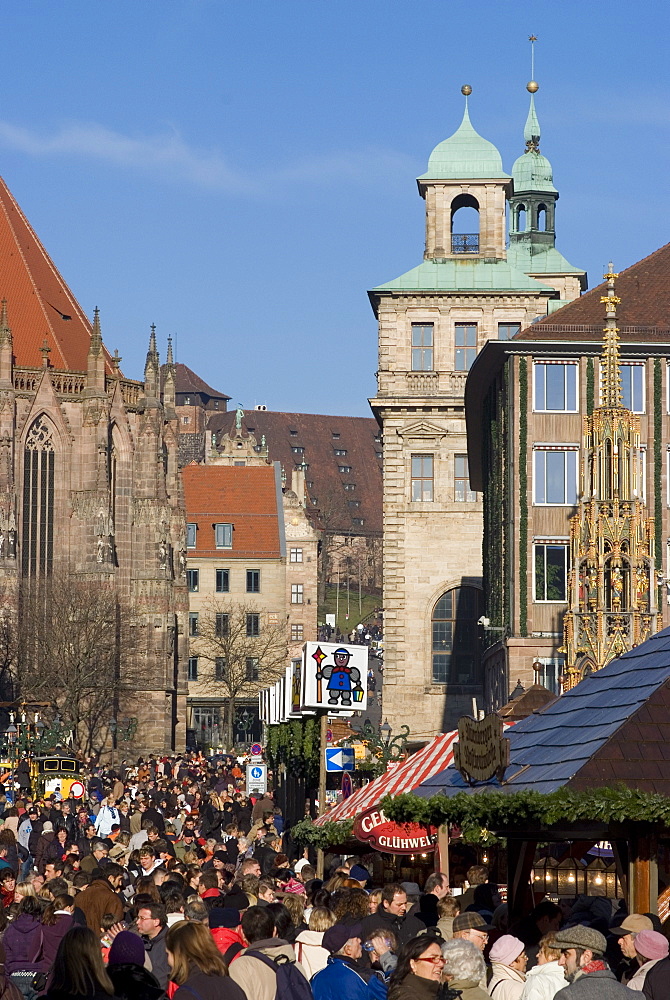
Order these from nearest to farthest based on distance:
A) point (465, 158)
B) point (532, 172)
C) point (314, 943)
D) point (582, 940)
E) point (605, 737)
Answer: point (582, 940) < point (605, 737) < point (314, 943) < point (465, 158) < point (532, 172)

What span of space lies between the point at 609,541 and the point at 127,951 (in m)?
26.8

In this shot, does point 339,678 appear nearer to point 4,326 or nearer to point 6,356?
point 6,356

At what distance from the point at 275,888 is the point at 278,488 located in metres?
103

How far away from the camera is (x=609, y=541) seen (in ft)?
118

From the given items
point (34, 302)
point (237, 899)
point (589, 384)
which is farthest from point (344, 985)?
point (34, 302)

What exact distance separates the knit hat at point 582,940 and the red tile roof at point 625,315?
44.6 m

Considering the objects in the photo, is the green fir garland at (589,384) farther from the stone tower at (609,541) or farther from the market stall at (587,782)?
the market stall at (587,782)


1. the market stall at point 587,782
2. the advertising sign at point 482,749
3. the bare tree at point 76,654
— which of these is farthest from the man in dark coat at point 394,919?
the bare tree at point 76,654

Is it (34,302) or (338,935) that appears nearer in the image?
(338,935)

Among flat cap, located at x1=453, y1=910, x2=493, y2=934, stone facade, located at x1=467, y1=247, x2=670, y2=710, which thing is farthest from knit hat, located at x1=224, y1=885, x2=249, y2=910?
stone facade, located at x1=467, y1=247, x2=670, y2=710

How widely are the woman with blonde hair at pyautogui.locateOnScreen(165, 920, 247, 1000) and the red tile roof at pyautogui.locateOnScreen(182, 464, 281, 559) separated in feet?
335

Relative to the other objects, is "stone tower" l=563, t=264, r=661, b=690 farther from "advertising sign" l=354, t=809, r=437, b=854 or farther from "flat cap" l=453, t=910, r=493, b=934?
"flat cap" l=453, t=910, r=493, b=934

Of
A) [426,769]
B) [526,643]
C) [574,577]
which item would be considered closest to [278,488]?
[526,643]

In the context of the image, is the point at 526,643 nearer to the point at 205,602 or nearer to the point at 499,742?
the point at 499,742
